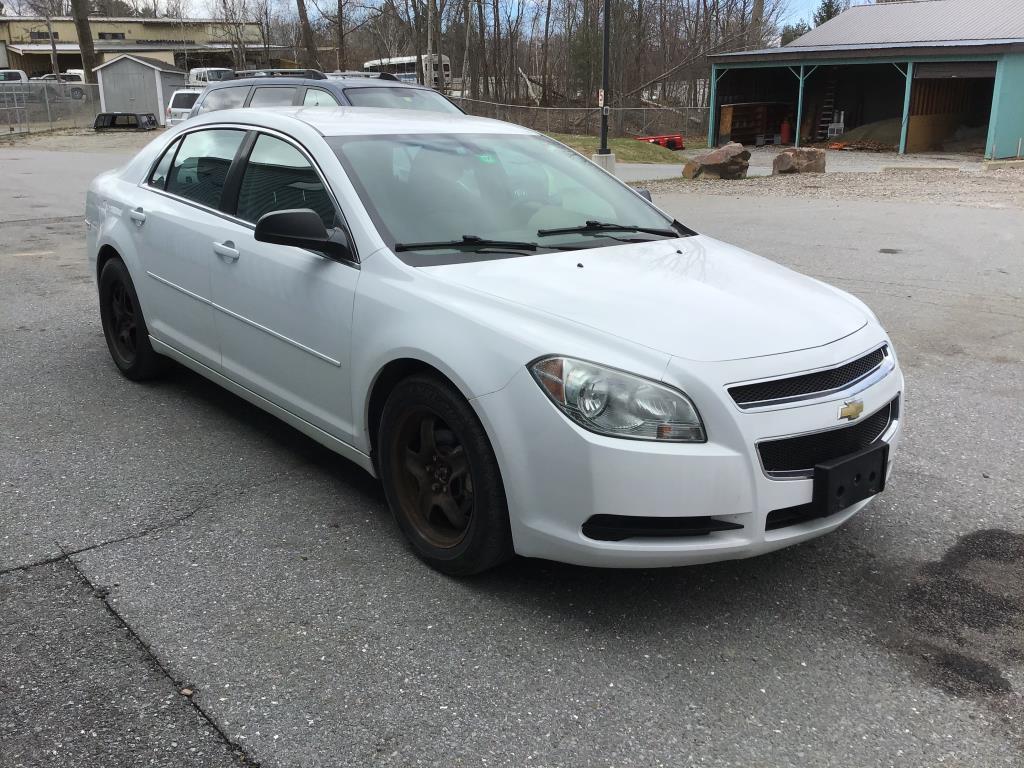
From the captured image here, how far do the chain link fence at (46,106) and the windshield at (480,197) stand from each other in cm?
4216

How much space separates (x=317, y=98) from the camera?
11.3 m

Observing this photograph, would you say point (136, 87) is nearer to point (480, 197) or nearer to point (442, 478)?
point (480, 197)

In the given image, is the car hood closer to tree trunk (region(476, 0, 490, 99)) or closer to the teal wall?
the teal wall

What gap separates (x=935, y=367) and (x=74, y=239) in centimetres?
985

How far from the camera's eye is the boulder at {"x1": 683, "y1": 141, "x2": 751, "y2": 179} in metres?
21.3

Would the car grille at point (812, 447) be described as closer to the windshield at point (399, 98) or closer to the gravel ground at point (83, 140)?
the windshield at point (399, 98)

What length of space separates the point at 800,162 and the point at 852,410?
20926 millimetres

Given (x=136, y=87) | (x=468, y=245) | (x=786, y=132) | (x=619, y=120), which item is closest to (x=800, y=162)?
(x=786, y=132)

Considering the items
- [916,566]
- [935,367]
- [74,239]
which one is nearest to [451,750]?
[916,566]

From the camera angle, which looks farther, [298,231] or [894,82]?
[894,82]

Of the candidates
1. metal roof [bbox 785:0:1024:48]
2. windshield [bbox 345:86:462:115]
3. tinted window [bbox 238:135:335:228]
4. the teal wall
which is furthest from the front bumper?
metal roof [bbox 785:0:1024:48]

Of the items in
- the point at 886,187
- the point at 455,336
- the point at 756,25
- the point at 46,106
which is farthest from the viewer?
the point at 756,25

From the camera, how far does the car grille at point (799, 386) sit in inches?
116

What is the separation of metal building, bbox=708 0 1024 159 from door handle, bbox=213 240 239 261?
102 ft
